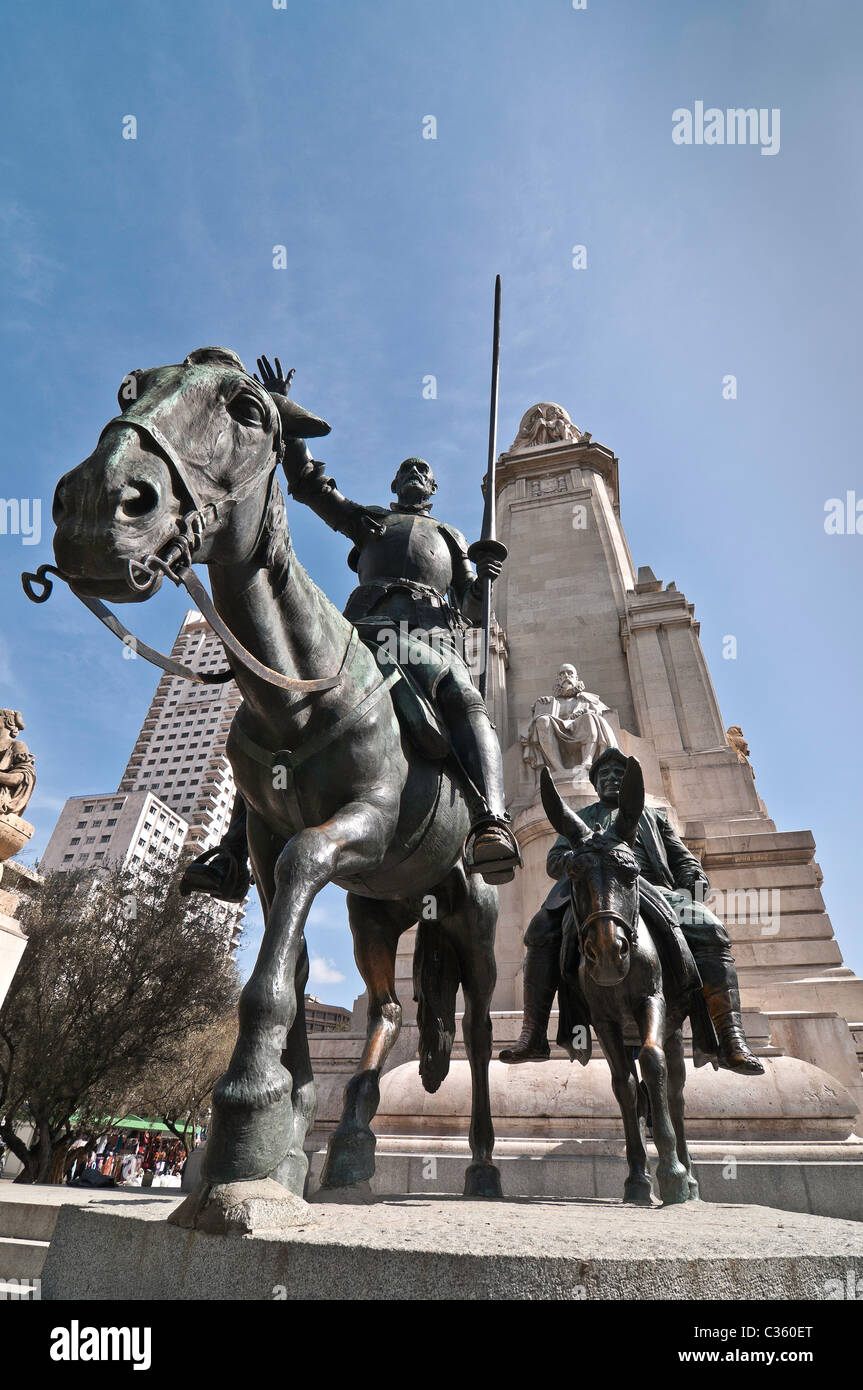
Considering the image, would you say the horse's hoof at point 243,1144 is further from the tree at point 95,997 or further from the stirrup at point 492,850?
the tree at point 95,997

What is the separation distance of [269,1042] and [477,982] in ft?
8.72

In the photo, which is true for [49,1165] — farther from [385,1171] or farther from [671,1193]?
[671,1193]

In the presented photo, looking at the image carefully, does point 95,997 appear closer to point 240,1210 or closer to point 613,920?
point 613,920

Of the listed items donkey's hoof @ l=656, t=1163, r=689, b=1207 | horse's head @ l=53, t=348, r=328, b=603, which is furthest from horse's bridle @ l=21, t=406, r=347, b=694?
donkey's hoof @ l=656, t=1163, r=689, b=1207

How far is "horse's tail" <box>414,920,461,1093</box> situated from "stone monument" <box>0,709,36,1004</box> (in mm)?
5564

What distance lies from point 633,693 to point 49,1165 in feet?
67.8

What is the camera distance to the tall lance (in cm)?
557

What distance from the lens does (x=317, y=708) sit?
134 inches

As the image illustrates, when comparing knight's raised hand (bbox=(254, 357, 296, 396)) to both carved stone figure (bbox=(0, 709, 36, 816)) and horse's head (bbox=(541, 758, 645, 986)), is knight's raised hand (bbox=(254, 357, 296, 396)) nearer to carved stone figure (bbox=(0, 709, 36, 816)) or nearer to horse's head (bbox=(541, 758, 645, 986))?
horse's head (bbox=(541, 758, 645, 986))

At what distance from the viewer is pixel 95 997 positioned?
22.6 m

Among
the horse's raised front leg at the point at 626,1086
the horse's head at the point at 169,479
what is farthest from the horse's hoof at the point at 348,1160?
the horse's head at the point at 169,479

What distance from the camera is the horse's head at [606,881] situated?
4527 millimetres
